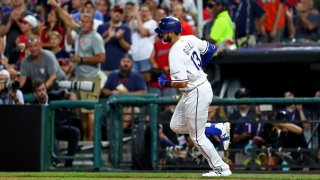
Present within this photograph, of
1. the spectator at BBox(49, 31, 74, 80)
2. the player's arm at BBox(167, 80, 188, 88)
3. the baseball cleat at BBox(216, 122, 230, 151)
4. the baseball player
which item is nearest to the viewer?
the player's arm at BBox(167, 80, 188, 88)

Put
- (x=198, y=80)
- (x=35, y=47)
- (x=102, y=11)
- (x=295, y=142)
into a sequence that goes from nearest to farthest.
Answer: (x=198, y=80) < (x=295, y=142) < (x=35, y=47) < (x=102, y=11)

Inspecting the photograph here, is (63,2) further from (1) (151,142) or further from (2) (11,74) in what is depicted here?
(1) (151,142)

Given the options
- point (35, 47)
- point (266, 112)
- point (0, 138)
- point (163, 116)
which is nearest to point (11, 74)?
point (35, 47)

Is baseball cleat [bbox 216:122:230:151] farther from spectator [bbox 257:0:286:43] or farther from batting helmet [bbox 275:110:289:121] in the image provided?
spectator [bbox 257:0:286:43]

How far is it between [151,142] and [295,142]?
2202 millimetres

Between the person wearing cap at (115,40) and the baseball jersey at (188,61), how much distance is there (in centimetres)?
542

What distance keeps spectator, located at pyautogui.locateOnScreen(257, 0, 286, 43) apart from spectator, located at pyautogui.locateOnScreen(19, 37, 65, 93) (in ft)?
14.0

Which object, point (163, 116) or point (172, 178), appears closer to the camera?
point (172, 178)

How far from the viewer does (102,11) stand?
18672 mm

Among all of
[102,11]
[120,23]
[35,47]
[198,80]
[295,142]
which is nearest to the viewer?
[198,80]

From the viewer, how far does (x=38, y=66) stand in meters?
15.6

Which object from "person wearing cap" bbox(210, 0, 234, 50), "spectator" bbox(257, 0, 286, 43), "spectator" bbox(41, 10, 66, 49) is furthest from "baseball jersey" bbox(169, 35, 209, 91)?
"spectator" bbox(41, 10, 66, 49)

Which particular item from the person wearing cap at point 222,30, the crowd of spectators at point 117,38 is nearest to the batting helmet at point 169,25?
the crowd of spectators at point 117,38

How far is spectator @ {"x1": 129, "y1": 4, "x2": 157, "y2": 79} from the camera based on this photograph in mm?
17328
